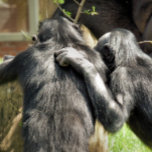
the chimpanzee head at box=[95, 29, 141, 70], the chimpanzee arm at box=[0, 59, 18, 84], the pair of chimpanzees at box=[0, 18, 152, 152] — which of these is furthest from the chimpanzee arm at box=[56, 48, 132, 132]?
the chimpanzee arm at box=[0, 59, 18, 84]

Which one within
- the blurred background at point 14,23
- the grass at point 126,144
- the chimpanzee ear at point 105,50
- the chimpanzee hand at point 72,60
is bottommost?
the blurred background at point 14,23

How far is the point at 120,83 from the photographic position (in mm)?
3916

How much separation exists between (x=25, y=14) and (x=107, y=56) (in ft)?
22.9

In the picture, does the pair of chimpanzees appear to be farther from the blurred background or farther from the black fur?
the blurred background

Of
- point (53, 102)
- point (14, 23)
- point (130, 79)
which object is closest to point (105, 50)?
point (130, 79)

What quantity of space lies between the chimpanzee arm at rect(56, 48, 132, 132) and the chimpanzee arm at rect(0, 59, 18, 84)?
646mm

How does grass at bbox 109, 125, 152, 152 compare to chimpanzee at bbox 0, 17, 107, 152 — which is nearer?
chimpanzee at bbox 0, 17, 107, 152

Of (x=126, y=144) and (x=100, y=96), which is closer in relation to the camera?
(x=100, y=96)

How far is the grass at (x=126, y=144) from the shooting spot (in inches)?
196

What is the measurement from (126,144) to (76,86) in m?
1.86

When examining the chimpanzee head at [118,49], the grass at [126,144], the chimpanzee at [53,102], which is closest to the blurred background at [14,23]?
the grass at [126,144]

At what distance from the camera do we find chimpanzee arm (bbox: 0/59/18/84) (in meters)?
4.18

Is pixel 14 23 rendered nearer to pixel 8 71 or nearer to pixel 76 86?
pixel 8 71

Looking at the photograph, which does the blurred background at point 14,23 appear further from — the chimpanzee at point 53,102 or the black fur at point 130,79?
the chimpanzee at point 53,102
